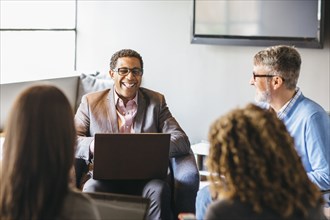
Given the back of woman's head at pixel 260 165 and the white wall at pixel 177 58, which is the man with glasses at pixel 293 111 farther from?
the white wall at pixel 177 58

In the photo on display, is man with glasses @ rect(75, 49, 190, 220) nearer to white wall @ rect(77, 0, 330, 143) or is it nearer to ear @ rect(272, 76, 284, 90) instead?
ear @ rect(272, 76, 284, 90)

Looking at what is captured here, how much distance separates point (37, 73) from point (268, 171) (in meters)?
3.90

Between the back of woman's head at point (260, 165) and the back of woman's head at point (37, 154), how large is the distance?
0.44 m

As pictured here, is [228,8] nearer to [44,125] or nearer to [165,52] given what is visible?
[165,52]

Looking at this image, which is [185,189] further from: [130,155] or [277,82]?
[277,82]

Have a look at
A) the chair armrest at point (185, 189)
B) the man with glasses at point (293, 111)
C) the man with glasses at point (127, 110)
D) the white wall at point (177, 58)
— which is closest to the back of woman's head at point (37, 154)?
the man with glasses at point (293, 111)

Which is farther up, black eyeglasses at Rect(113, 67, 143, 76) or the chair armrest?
black eyeglasses at Rect(113, 67, 143, 76)

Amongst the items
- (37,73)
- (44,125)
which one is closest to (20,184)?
(44,125)

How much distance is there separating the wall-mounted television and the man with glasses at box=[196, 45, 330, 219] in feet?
4.79

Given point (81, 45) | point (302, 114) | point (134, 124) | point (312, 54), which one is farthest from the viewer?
point (81, 45)

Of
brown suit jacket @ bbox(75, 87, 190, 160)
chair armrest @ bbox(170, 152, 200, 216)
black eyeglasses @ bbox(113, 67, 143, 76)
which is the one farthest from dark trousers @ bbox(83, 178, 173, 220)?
black eyeglasses @ bbox(113, 67, 143, 76)

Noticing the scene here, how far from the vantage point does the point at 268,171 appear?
177cm

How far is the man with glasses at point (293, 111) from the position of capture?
292 centimetres

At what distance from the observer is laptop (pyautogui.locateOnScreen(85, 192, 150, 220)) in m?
2.11
